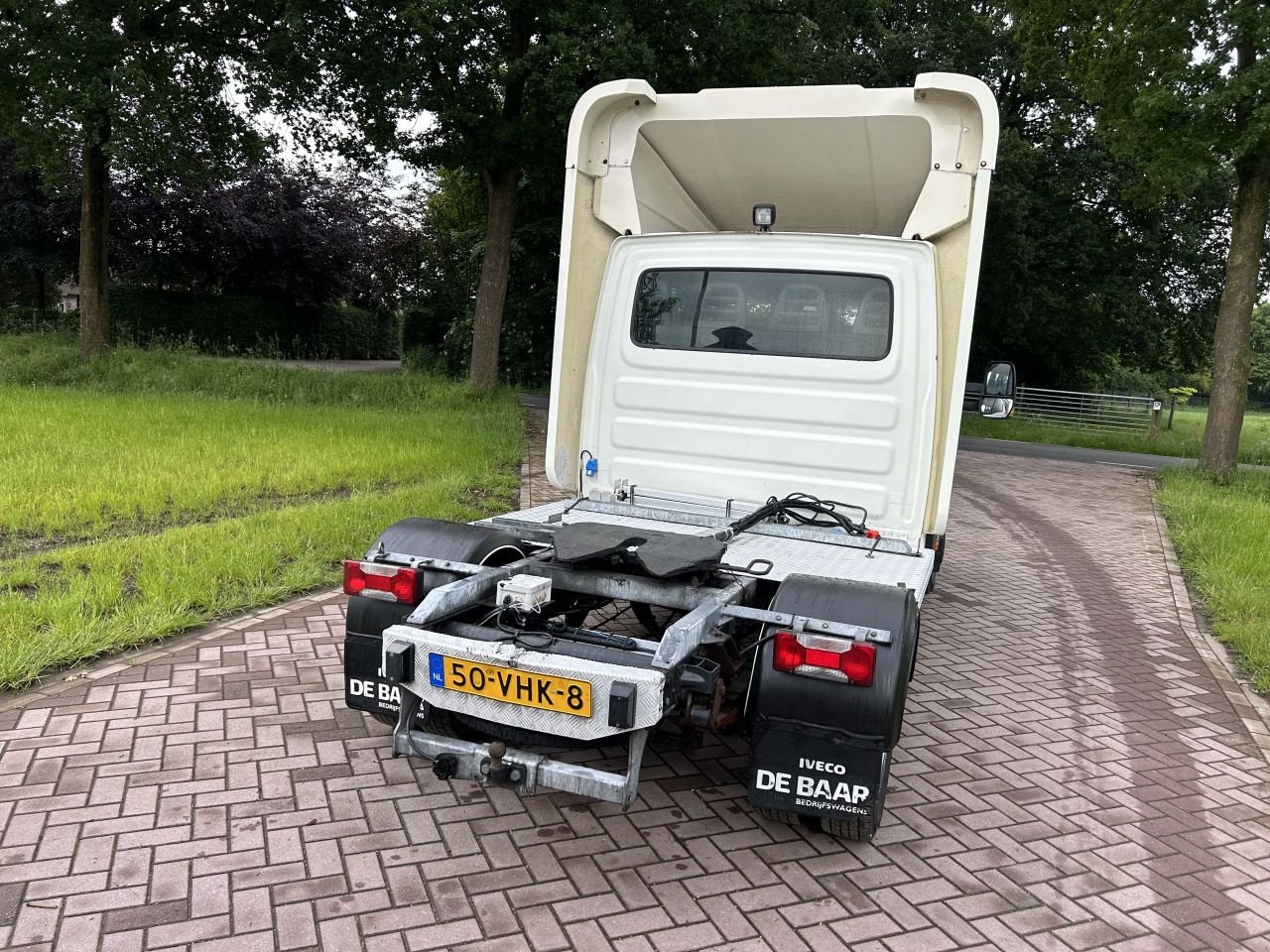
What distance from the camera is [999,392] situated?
5.67 metres

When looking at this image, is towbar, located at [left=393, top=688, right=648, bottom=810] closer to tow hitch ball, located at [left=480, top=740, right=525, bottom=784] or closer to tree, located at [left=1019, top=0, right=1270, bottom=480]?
tow hitch ball, located at [left=480, top=740, right=525, bottom=784]

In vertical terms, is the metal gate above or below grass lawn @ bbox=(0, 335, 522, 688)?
above

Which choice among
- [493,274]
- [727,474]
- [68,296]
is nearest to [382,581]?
[727,474]

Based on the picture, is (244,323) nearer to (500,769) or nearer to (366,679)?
(366,679)

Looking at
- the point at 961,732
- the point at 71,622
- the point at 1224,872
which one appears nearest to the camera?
the point at 1224,872

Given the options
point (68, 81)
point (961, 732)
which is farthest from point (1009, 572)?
point (68, 81)

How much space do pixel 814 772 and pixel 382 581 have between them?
1.85 m

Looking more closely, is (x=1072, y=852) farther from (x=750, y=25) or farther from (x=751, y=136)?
(x=750, y=25)

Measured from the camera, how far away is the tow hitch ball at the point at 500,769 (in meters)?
2.98

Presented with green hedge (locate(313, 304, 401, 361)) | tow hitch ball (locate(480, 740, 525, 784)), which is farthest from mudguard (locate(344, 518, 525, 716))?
green hedge (locate(313, 304, 401, 361))

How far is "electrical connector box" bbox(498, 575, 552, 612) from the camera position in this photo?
3.34 m

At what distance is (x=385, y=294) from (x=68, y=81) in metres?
17.9

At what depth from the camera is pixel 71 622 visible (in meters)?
4.92

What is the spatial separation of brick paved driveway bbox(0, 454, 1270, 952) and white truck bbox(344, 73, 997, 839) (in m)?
0.34
